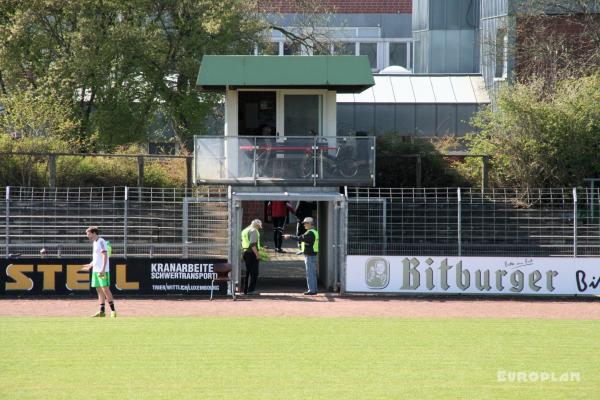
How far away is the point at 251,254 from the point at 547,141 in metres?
10.7

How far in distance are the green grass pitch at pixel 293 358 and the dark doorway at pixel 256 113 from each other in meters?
8.96

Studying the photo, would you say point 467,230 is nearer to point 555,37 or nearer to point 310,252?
point 310,252

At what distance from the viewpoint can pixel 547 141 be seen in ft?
93.0

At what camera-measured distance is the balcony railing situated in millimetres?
24125

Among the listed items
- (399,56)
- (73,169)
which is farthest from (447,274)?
(399,56)

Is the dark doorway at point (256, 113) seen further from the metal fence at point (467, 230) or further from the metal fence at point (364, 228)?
the metal fence at point (467, 230)

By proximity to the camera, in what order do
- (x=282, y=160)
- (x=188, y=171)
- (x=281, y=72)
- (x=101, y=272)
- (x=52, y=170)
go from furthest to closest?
1. (x=188, y=171)
2. (x=52, y=170)
3. (x=281, y=72)
4. (x=282, y=160)
5. (x=101, y=272)

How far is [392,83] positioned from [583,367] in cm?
2993

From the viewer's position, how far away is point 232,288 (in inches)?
874

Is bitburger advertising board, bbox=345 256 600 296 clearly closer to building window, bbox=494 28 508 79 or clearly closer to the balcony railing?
the balcony railing

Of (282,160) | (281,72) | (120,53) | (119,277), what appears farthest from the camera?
(120,53)

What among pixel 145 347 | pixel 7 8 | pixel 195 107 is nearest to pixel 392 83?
pixel 195 107

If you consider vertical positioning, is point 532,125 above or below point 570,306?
above

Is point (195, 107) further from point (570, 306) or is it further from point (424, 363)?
point (424, 363)
